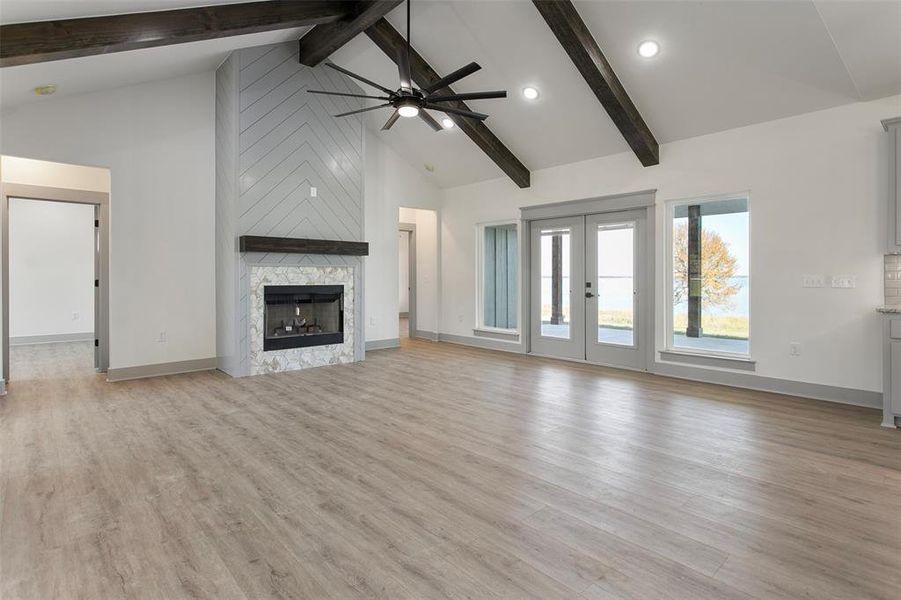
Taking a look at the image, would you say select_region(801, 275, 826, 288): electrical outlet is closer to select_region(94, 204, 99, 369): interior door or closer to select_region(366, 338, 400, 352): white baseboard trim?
select_region(366, 338, 400, 352): white baseboard trim

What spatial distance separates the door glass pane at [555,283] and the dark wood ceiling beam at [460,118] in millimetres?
1010

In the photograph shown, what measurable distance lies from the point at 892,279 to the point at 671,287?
2059mm

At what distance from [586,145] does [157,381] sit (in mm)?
6290

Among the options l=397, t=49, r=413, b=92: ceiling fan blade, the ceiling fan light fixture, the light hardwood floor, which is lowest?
the light hardwood floor

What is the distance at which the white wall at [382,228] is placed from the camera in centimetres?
781

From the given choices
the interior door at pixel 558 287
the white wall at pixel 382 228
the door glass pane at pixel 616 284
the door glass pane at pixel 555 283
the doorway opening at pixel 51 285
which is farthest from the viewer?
the white wall at pixel 382 228

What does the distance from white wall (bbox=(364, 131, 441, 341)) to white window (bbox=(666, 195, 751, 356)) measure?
14.7ft

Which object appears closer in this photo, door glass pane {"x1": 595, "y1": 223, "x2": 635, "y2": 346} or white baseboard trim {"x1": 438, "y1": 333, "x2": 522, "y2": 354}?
door glass pane {"x1": 595, "y1": 223, "x2": 635, "y2": 346}

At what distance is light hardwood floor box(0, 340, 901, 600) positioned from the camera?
73.9 inches

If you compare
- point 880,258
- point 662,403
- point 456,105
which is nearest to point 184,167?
point 456,105

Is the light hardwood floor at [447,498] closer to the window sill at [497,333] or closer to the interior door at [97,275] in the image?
the interior door at [97,275]

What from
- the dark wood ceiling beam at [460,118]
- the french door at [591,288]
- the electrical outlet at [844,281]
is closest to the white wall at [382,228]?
the dark wood ceiling beam at [460,118]

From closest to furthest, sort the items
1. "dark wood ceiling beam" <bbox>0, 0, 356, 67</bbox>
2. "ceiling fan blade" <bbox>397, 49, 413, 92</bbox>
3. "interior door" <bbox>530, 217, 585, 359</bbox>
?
"dark wood ceiling beam" <bbox>0, 0, 356, 67</bbox> → "ceiling fan blade" <bbox>397, 49, 413, 92</bbox> → "interior door" <bbox>530, 217, 585, 359</bbox>

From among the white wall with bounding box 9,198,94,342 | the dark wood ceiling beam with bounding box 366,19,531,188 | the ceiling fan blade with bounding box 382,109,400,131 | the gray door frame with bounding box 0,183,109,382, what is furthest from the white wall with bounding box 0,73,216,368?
the white wall with bounding box 9,198,94,342
